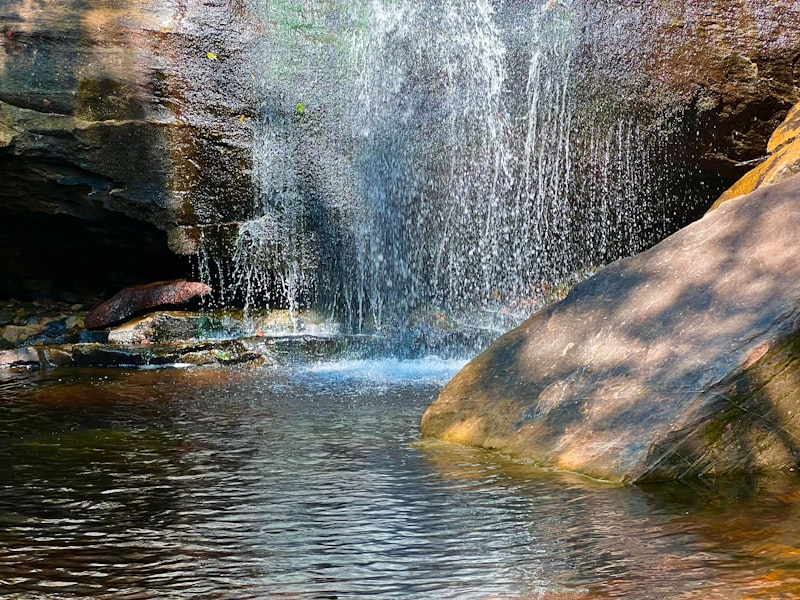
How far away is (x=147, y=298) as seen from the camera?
9836 millimetres

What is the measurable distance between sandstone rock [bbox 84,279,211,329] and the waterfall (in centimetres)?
48

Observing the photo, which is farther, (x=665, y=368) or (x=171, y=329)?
(x=171, y=329)

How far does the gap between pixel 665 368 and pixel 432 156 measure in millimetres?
5904

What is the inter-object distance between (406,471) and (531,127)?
5.97 m

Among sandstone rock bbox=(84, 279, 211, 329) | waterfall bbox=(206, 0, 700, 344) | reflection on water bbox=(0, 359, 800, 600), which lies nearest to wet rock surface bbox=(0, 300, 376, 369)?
sandstone rock bbox=(84, 279, 211, 329)

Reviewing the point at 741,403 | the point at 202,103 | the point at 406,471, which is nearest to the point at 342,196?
the point at 202,103

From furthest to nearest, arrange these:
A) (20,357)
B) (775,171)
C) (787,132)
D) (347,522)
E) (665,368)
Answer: (20,357)
(787,132)
(775,171)
(665,368)
(347,522)

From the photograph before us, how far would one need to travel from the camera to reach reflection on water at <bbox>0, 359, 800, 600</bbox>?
290cm

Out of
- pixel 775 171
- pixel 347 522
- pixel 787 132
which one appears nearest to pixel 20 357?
pixel 347 522

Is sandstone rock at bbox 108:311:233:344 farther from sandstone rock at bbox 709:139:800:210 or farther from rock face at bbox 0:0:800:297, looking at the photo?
sandstone rock at bbox 709:139:800:210

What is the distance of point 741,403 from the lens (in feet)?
12.6

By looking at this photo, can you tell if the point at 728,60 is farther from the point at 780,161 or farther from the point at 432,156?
the point at 432,156

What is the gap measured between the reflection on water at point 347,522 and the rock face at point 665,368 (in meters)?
0.18

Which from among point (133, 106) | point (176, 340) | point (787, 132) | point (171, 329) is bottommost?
point (176, 340)
